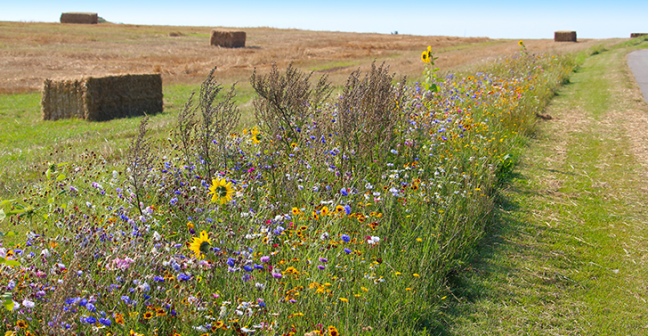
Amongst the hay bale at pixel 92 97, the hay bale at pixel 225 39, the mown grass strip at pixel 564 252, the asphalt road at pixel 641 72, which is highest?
the hay bale at pixel 225 39

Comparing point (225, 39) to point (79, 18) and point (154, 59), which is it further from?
point (79, 18)

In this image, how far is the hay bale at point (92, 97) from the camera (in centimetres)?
1237

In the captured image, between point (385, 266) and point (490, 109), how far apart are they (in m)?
5.37

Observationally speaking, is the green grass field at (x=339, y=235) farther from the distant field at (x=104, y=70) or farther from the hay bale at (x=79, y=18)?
the hay bale at (x=79, y=18)

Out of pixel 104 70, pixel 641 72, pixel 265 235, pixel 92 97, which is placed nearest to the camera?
pixel 265 235

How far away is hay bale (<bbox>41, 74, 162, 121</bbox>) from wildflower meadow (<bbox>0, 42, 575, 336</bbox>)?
6.96m

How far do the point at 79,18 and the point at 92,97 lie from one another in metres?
55.3

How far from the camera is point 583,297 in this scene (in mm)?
3719

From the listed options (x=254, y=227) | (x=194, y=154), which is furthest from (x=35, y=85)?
(x=254, y=227)

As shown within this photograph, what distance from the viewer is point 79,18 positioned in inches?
2320

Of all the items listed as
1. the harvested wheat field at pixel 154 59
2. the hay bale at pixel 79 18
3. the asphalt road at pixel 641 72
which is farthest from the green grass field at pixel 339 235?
the hay bale at pixel 79 18

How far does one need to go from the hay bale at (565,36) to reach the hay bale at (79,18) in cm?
5481

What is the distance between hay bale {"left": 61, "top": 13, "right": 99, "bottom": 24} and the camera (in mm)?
58250

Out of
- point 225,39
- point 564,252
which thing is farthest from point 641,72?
point 225,39
